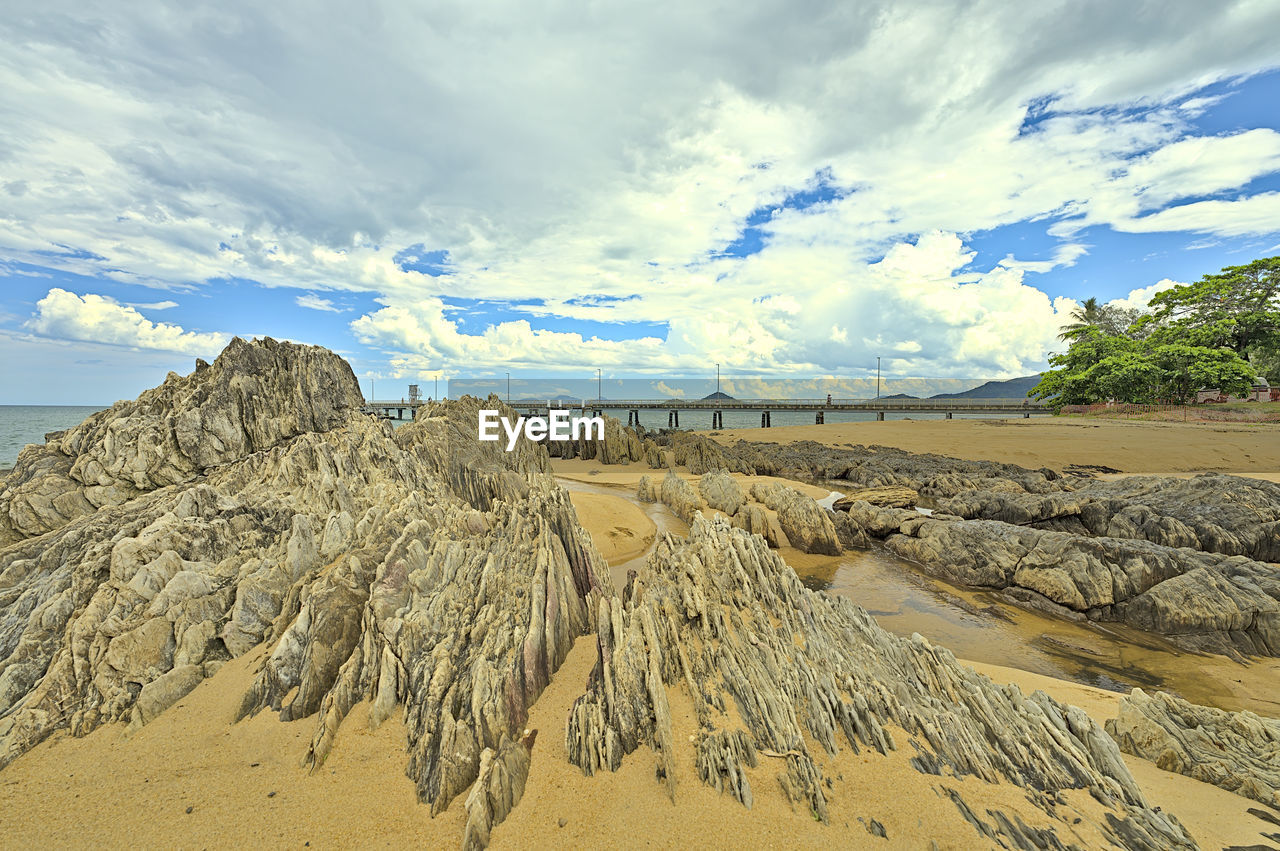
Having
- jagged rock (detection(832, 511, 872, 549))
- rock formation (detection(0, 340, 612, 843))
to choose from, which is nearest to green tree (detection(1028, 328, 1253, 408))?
jagged rock (detection(832, 511, 872, 549))

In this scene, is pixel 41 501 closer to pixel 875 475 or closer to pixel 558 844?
pixel 558 844

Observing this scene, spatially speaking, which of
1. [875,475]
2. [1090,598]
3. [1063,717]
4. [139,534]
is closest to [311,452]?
[139,534]

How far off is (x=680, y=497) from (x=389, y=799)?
64.5 ft

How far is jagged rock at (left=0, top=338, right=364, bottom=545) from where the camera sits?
9.90 meters

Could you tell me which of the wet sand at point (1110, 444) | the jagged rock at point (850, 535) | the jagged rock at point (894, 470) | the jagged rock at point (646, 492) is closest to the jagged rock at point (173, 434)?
the jagged rock at point (646, 492)

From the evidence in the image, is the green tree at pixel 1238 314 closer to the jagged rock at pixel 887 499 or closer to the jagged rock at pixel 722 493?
the jagged rock at pixel 887 499

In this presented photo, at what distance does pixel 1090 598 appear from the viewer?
468 inches

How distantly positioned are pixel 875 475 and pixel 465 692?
28.6 metres

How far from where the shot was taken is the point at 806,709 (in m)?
5.75

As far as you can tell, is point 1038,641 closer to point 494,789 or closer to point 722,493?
point 494,789

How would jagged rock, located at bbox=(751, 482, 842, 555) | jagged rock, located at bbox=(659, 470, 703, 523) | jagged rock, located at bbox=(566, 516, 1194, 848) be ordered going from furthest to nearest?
jagged rock, located at bbox=(659, 470, 703, 523)
jagged rock, located at bbox=(751, 482, 842, 555)
jagged rock, located at bbox=(566, 516, 1194, 848)

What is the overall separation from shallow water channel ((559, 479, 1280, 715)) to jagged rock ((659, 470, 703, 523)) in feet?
23.8

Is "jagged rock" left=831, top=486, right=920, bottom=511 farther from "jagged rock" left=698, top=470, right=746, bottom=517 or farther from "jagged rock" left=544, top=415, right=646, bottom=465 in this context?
"jagged rock" left=544, top=415, right=646, bottom=465

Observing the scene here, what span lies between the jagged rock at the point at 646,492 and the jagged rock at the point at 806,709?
60.3 feet
